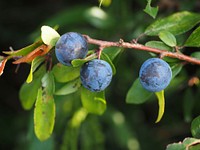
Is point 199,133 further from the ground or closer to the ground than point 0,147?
further from the ground

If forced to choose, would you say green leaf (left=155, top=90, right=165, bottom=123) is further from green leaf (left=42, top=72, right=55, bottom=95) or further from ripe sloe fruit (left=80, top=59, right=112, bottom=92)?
green leaf (left=42, top=72, right=55, bottom=95)

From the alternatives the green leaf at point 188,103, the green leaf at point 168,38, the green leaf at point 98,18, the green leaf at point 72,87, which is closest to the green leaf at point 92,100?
the green leaf at point 72,87

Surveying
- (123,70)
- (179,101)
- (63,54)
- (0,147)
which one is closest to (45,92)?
(63,54)

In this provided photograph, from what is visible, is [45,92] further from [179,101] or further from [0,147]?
[0,147]

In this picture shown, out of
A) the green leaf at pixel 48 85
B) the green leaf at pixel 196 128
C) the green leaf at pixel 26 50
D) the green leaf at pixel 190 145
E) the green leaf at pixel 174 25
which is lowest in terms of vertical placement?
the green leaf at pixel 196 128

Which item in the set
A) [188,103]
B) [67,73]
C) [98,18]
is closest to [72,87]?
[67,73]

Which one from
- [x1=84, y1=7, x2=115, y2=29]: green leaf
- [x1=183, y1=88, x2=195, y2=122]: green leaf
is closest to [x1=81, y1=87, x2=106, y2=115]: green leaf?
[x1=183, y1=88, x2=195, y2=122]: green leaf

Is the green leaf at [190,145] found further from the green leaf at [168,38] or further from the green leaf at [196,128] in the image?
the green leaf at [168,38]
